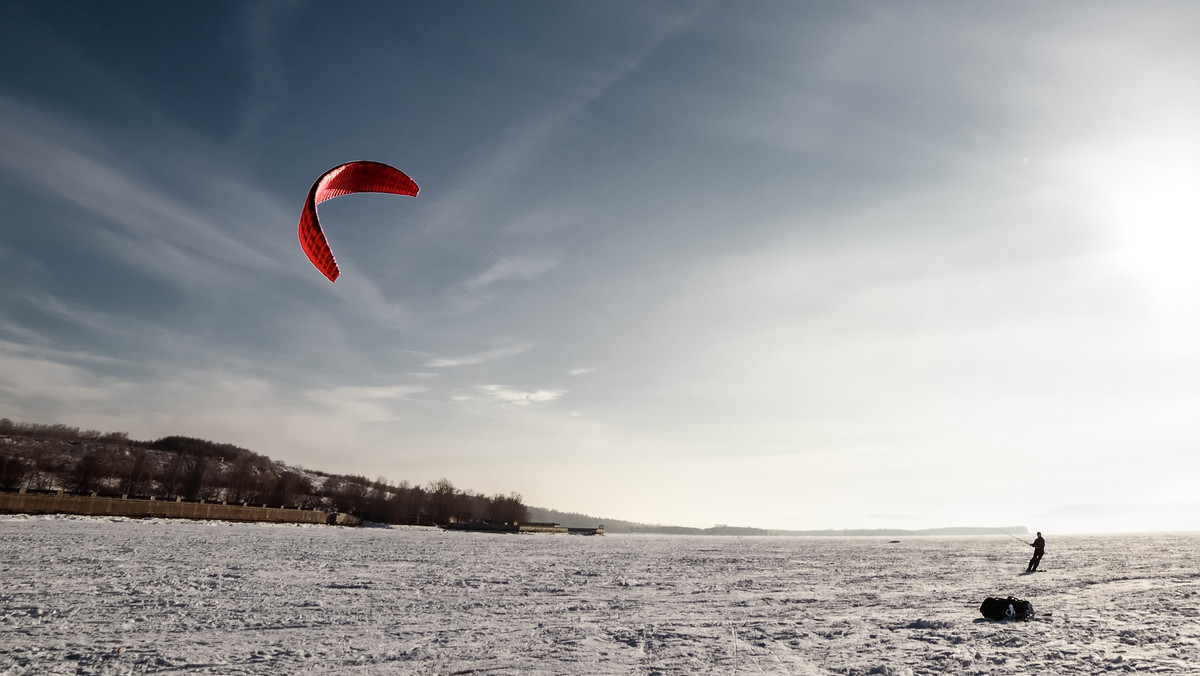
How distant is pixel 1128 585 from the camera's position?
16.5 metres

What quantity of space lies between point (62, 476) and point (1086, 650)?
112 metres

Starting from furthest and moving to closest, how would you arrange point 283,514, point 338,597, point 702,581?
point 283,514 < point 702,581 < point 338,597

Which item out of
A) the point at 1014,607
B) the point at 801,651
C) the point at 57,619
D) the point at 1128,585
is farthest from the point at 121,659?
the point at 1128,585

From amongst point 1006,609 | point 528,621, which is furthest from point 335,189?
point 1006,609

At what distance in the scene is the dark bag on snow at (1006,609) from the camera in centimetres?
1030

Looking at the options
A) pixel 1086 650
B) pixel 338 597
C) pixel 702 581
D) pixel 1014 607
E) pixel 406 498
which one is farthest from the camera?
pixel 406 498

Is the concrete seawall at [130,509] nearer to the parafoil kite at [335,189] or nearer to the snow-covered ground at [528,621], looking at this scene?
the snow-covered ground at [528,621]

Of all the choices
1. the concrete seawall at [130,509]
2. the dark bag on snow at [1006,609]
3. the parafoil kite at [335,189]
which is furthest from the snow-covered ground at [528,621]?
the concrete seawall at [130,509]

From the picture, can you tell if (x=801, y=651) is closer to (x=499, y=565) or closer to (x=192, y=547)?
(x=499, y=565)

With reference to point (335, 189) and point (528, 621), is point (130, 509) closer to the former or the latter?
point (335, 189)

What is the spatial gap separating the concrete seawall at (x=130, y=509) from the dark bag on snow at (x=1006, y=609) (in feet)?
137

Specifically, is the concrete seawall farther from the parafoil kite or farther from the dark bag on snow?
the dark bag on snow

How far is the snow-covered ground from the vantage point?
705 cm

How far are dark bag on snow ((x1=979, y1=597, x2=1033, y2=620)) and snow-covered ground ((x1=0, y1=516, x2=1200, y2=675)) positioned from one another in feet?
0.91
